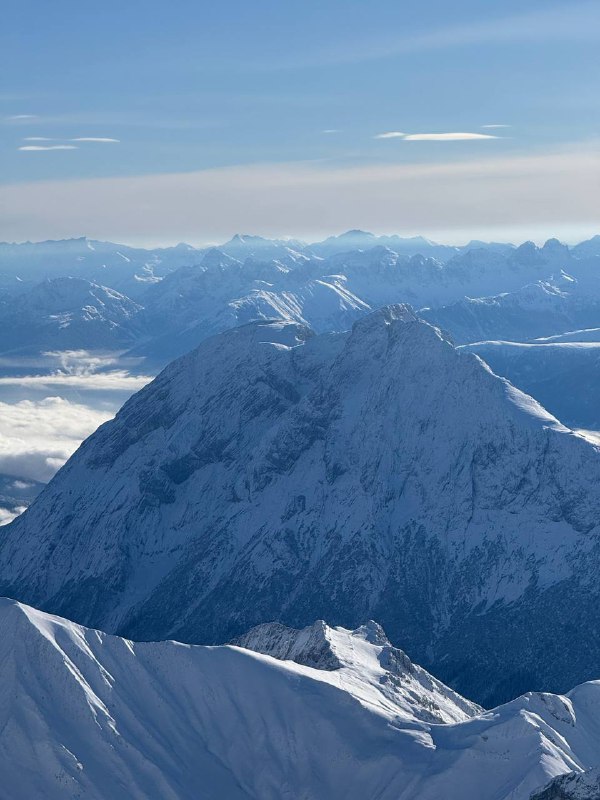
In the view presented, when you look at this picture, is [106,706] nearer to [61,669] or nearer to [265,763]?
[61,669]

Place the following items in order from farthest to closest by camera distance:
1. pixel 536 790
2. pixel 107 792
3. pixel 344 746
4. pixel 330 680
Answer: pixel 330 680, pixel 344 746, pixel 107 792, pixel 536 790

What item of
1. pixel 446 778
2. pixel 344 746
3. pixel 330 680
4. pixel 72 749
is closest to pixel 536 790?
pixel 446 778

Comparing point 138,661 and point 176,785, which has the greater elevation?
point 138,661

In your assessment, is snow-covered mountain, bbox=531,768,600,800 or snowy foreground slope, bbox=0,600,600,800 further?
snowy foreground slope, bbox=0,600,600,800

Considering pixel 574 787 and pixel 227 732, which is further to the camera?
pixel 227 732

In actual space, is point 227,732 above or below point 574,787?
below

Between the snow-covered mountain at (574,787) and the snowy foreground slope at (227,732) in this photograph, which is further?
the snowy foreground slope at (227,732)

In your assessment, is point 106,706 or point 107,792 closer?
point 107,792

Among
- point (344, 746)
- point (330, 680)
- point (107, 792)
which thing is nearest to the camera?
point (107, 792)
